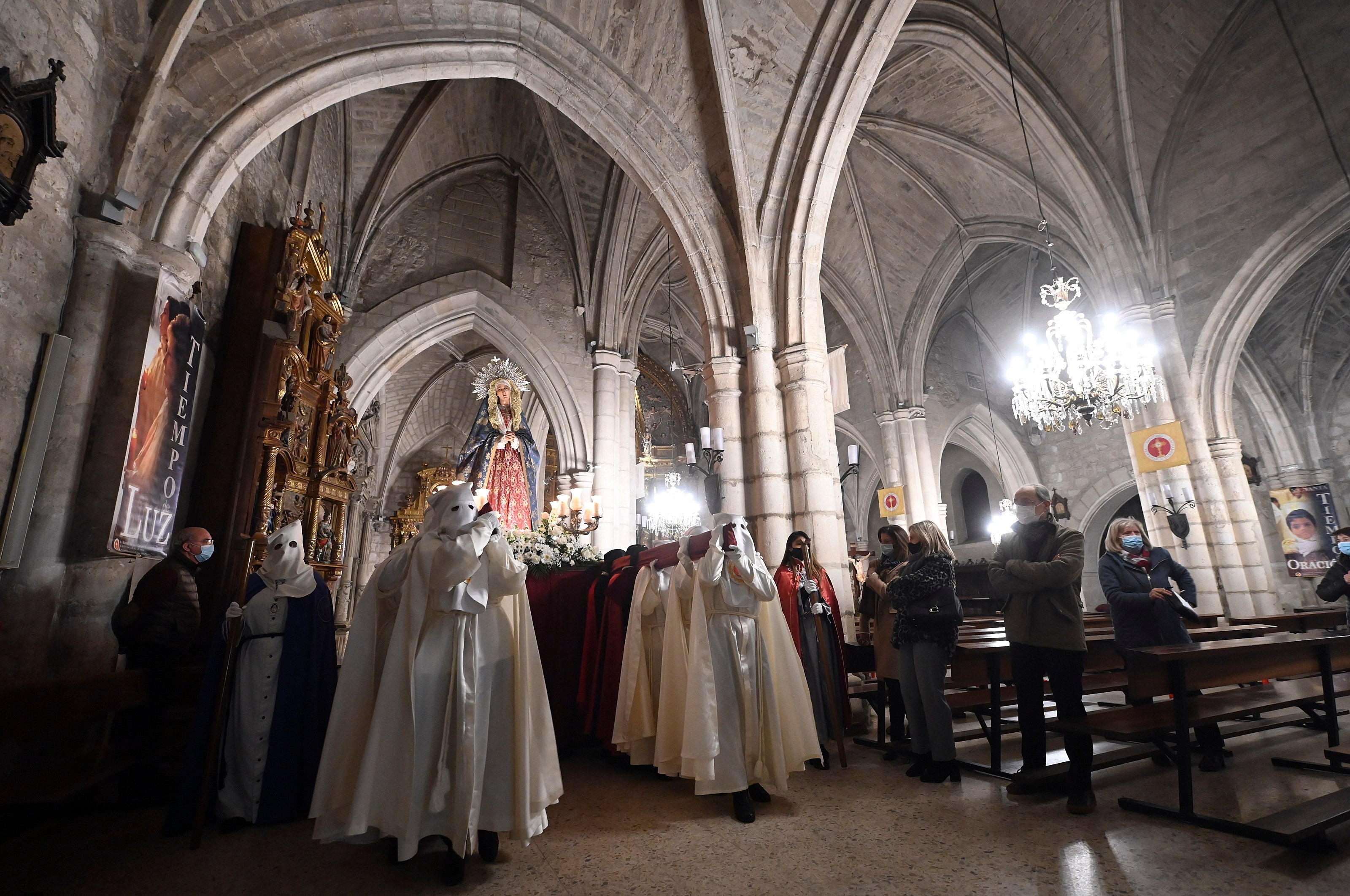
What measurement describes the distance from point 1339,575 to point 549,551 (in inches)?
278

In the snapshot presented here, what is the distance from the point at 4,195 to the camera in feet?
9.53

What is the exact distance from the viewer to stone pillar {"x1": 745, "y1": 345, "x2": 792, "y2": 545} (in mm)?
→ 6156

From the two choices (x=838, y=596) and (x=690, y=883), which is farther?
(x=838, y=596)

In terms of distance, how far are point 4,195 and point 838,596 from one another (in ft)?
20.5

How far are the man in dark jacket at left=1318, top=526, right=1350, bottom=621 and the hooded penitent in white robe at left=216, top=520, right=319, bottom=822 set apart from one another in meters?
8.04

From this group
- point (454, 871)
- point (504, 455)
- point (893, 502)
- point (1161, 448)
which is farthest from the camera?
point (893, 502)

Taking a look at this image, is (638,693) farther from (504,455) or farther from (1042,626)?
(504,455)

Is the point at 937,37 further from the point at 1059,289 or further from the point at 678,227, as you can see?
the point at 678,227

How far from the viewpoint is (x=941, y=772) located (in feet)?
11.7

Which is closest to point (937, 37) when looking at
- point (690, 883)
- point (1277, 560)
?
point (690, 883)

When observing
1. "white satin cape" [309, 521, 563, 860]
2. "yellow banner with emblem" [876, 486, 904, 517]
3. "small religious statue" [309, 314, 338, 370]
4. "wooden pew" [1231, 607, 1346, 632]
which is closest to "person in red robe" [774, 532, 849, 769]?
"white satin cape" [309, 521, 563, 860]

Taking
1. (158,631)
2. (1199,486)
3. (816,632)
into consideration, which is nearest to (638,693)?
(816,632)

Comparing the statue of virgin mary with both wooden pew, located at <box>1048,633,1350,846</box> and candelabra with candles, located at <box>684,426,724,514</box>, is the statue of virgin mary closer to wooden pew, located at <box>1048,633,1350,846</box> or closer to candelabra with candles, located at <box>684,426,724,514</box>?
candelabra with candles, located at <box>684,426,724,514</box>

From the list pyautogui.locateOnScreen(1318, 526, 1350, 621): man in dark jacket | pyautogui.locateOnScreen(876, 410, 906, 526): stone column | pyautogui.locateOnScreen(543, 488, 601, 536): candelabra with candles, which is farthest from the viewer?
pyautogui.locateOnScreen(876, 410, 906, 526): stone column
